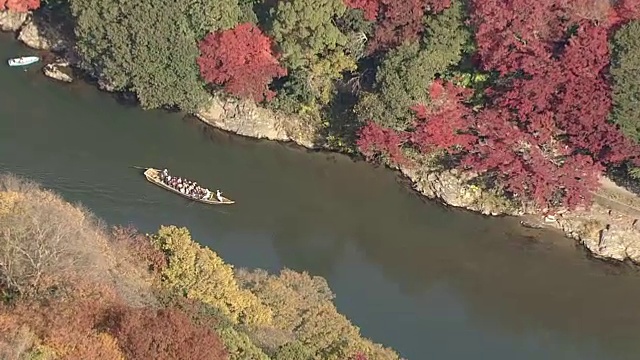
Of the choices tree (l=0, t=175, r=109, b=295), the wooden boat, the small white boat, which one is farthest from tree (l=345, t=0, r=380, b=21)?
tree (l=0, t=175, r=109, b=295)

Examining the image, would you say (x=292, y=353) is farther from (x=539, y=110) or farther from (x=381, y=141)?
(x=539, y=110)

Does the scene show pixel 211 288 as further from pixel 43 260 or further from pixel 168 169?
pixel 168 169

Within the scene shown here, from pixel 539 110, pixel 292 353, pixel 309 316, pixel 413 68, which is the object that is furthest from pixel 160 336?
pixel 539 110

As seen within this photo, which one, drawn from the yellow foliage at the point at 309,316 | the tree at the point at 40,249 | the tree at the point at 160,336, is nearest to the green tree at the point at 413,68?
the yellow foliage at the point at 309,316

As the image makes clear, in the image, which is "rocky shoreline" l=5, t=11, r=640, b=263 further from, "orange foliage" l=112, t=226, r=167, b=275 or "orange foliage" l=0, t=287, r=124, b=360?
"orange foliage" l=0, t=287, r=124, b=360

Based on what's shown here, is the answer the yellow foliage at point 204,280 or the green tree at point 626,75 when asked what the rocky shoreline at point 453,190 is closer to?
the green tree at point 626,75

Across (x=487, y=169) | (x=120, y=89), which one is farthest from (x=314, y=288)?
(x=120, y=89)

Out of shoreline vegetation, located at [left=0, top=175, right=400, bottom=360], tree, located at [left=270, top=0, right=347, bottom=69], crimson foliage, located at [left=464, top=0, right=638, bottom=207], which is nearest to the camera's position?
shoreline vegetation, located at [left=0, top=175, right=400, bottom=360]
